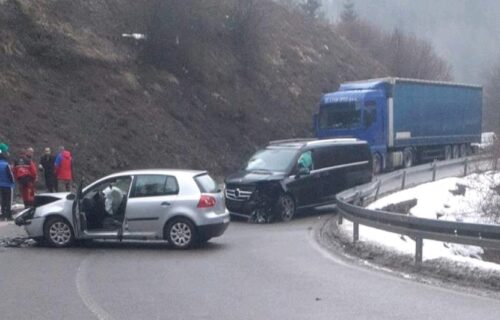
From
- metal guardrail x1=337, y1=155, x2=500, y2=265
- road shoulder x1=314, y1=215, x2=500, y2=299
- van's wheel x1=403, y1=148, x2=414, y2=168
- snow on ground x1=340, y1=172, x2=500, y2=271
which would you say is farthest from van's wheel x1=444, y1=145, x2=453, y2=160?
road shoulder x1=314, y1=215, x2=500, y2=299

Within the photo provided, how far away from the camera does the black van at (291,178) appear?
81.9 feet

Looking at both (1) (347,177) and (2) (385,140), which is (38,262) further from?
(2) (385,140)

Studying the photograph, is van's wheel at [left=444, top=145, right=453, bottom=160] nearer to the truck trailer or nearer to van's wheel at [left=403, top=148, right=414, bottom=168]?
the truck trailer

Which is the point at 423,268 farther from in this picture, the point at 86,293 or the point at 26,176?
the point at 26,176

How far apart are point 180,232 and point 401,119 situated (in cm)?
2295

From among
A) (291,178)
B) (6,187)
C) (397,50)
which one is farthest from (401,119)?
(397,50)

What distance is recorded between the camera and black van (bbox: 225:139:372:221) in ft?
81.9

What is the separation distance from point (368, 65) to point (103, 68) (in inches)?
995

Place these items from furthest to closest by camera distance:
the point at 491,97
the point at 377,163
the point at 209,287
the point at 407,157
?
1. the point at 491,97
2. the point at 407,157
3. the point at 377,163
4. the point at 209,287

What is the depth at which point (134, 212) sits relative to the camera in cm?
1817

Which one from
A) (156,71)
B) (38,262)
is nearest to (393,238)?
(38,262)

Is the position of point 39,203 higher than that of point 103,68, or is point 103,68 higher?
point 103,68

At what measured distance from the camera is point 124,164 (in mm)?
33219

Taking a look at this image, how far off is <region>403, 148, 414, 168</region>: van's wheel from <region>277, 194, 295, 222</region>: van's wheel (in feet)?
51.5
